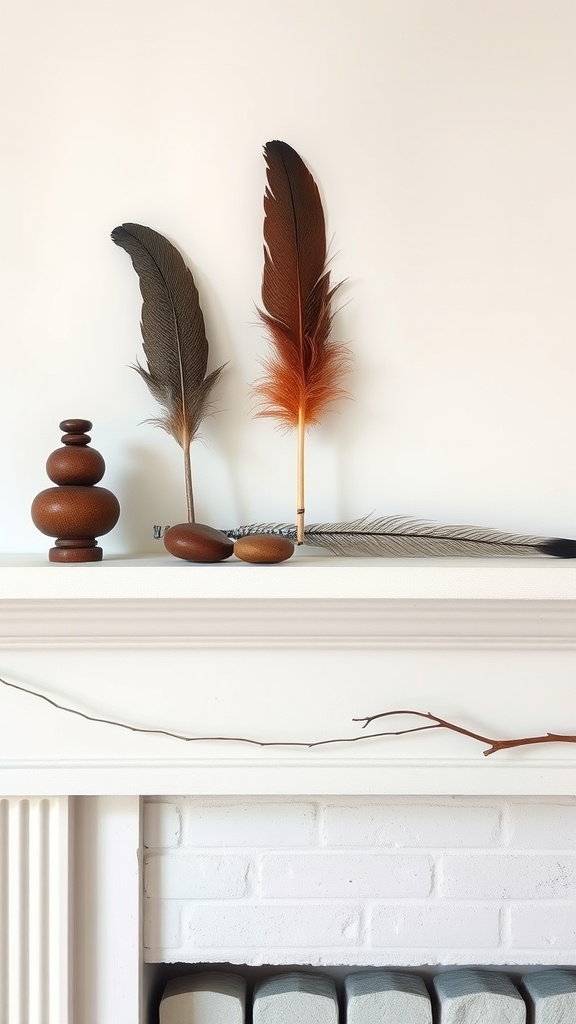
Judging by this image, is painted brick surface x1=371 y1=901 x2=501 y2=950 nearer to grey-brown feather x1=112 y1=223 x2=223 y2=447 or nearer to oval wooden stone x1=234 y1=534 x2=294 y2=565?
oval wooden stone x1=234 y1=534 x2=294 y2=565

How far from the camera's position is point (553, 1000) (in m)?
0.99

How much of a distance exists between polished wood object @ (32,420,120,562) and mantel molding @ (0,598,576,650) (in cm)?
7

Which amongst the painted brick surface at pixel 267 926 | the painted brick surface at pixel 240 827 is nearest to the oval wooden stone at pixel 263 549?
the painted brick surface at pixel 240 827

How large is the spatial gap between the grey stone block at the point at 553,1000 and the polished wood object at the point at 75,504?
801mm

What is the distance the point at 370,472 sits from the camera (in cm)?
100

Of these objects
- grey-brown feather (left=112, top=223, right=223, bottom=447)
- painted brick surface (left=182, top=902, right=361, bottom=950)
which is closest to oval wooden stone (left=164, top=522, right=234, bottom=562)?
grey-brown feather (left=112, top=223, right=223, bottom=447)

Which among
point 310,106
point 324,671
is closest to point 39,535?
point 324,671

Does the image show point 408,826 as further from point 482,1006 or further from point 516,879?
point 482,1006

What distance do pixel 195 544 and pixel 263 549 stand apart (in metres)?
0.08

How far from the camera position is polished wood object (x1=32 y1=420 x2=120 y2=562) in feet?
2.80

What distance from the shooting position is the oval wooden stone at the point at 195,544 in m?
0.83

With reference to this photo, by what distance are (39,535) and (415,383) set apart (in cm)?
53

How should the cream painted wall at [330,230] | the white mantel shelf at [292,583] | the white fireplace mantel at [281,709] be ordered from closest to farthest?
the white mantel shelf at [292,583], the white fireplace mantel at [281,709], the cream painted wall at [330,230]

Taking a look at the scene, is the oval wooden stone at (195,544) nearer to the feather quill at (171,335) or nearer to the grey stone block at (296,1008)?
the feather quill at (171,335)
